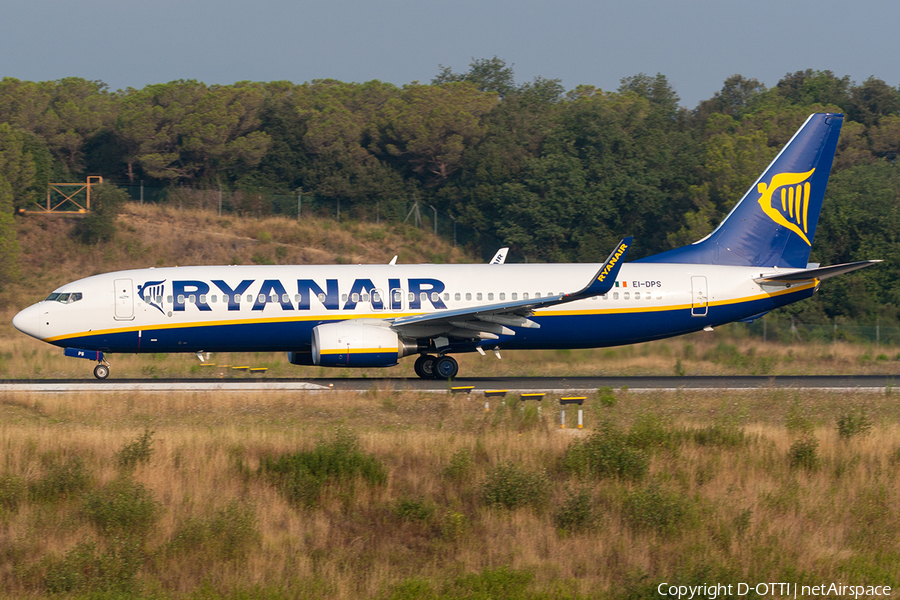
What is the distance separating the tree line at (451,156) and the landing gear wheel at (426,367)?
1371 inches

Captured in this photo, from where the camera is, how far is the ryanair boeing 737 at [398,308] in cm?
2528

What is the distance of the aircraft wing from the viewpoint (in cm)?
2416

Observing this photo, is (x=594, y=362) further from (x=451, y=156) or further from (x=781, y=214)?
(x=451, y=156)

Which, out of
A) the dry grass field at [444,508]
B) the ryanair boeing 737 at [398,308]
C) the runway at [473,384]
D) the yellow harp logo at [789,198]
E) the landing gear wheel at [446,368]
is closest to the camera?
the dry grass field at [444,508]

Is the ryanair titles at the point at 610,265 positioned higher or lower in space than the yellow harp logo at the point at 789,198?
lower

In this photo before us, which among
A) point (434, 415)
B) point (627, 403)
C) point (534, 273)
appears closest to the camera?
point (434, 415)

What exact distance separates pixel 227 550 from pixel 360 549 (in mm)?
1802

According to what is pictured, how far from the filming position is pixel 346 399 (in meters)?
21.3

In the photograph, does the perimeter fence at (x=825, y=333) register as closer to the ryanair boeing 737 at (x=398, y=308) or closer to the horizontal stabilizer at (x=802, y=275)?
the horizontal stabilizer at (x=802, y=275)

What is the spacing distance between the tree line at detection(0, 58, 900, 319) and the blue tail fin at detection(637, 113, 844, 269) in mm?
27836

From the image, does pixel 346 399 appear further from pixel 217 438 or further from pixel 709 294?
pixel 709 294

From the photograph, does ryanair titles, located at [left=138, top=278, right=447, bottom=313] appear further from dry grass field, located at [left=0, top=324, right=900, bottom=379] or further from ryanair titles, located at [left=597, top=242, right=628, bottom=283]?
ryanair titles, located at [left=597, top=242, right=628, bottom=283]

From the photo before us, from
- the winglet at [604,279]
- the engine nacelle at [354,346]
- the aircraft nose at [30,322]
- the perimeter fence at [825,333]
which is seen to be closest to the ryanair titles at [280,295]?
the engine nacelle at [354,346]

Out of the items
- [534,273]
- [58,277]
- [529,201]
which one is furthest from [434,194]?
[534,273]
